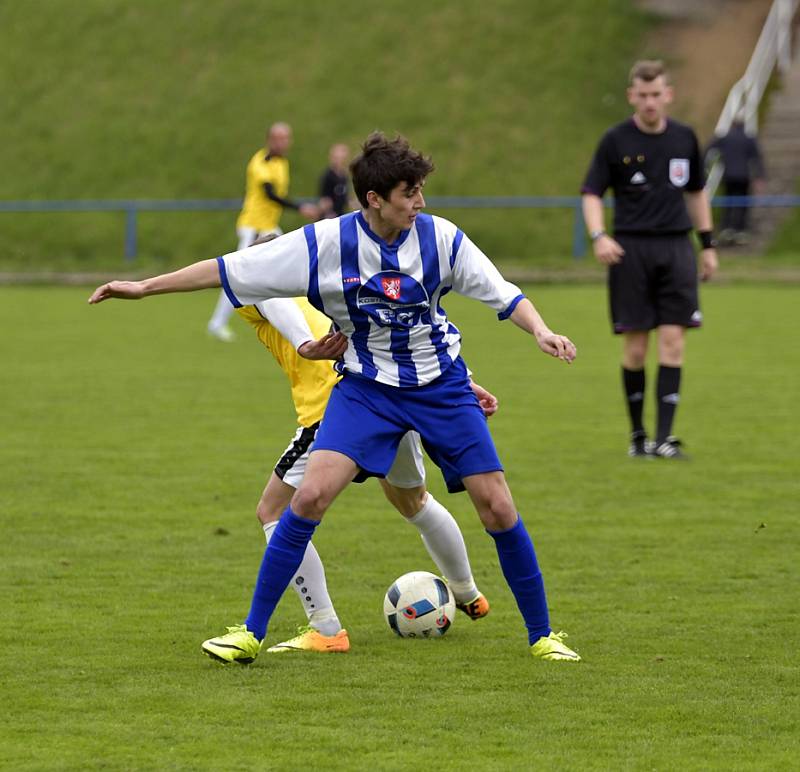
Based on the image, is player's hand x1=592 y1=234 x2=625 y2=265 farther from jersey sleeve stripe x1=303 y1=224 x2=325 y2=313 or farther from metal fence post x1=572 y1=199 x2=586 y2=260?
metal fence post x1=572 y1=199 x2=586 y2=260

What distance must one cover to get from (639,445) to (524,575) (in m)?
4.48

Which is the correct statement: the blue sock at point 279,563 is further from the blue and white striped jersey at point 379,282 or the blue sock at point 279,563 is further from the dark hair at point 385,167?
the dark hair at point 385,167

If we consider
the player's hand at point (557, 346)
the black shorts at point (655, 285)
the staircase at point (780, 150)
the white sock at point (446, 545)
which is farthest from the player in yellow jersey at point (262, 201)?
the player's hand at point (557, 346)

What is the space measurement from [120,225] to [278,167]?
10.6 meters

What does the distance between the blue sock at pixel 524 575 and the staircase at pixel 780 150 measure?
68.2 feet

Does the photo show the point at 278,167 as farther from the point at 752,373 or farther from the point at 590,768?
the point at 590,768

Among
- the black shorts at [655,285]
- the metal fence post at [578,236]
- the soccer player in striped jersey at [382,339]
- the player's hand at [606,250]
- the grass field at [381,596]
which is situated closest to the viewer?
the grass field at [381,596]

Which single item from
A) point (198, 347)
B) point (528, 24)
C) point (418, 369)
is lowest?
point (198, 347)

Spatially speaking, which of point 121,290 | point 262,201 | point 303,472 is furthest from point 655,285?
point 262,201

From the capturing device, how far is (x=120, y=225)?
88.5ft

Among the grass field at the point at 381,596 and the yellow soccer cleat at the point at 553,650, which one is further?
the yellow soccer cleat at the point at 553,650

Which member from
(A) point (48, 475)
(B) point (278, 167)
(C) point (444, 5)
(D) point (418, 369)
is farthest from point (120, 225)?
(D) point (418, 369)

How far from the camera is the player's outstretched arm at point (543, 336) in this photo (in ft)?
16.1

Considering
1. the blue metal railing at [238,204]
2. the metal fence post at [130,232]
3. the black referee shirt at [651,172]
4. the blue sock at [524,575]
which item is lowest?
the metal fence post at [130,232]
